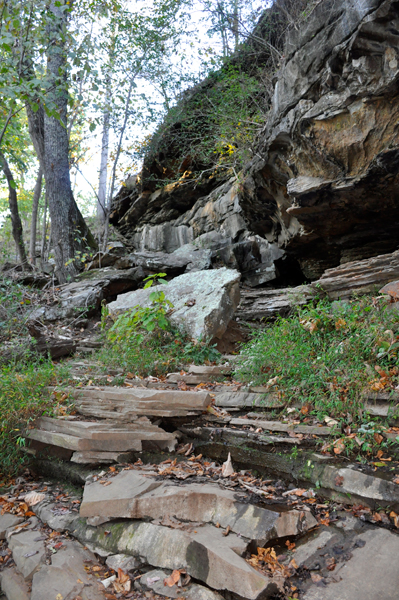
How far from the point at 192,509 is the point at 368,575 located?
1.22 metres

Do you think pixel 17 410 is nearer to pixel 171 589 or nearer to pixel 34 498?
pixel 34 498

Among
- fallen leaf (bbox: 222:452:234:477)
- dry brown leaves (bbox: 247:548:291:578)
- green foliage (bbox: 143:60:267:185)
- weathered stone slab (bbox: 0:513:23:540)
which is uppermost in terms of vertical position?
green foliage (bbox: 143:60:267:185)

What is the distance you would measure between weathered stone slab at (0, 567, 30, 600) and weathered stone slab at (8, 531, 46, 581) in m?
0.04

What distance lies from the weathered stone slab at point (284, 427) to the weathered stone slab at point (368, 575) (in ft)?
3.53

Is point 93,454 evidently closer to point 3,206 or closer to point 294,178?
point 294,178

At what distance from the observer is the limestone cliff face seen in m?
5.09

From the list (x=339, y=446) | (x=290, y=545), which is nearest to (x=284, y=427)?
(x=339, y=446)

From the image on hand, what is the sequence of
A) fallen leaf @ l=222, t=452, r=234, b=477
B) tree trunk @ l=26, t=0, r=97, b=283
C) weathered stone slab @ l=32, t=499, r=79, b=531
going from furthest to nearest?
tree trunk @ l=26, t=0, r=97, b=283
fallen leaf @ l=222, t=452, r=234, b=477
weathered stone slab @ l=32, t=499, r=79, b=531

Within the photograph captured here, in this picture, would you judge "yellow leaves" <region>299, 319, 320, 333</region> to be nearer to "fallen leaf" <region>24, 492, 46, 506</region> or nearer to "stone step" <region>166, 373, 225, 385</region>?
"stone step" <region>166, 373, 225, 385</region>

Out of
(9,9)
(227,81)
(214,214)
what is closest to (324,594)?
(9,9)

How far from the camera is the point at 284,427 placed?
359cm

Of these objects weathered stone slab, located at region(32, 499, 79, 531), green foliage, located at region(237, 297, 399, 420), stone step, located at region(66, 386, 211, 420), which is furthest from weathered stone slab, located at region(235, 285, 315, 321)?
weathered stone slab, located at region(32, 499, 79, 531)

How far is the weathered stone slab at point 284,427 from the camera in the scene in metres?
3.37

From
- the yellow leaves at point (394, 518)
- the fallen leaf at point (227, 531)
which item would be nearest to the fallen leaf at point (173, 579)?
the fallen leaf at point (227, 531)
